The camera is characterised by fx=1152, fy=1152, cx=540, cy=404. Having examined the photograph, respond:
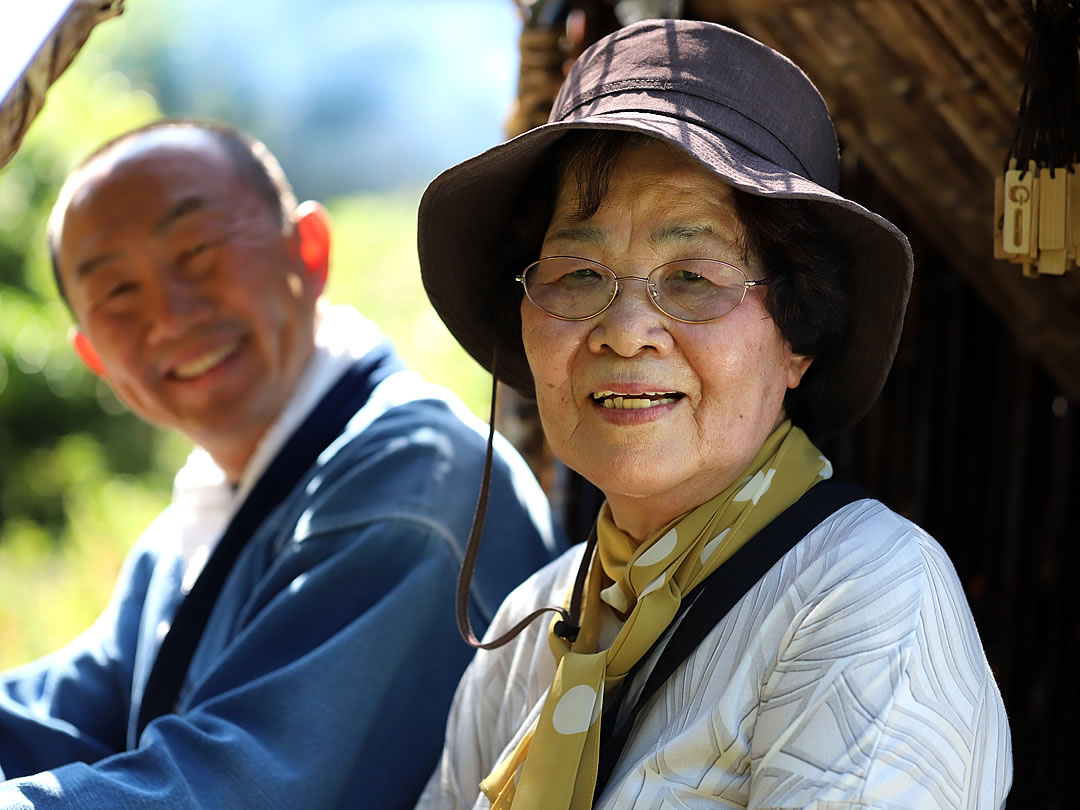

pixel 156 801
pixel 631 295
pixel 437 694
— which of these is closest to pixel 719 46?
pixel 631 295

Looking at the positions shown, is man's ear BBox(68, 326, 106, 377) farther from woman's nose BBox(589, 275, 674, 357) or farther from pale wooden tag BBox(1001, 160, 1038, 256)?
pale wooden tag BBox(1001, 160, 1038, 256)

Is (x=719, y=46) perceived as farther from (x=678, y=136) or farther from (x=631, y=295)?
(x=631, y=295)

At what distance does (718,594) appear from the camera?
5.15ft

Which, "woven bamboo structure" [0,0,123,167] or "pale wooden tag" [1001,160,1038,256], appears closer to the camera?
"pale wooden tag" [1001,160,1038,256]

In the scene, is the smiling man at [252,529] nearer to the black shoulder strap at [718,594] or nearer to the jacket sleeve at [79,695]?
the jacket sleeve at [79,695]

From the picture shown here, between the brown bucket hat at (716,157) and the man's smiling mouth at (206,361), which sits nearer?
the brown bucket hat at (716,157)

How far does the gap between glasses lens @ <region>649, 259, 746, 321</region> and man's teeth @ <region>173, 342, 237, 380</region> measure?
4.80 feet

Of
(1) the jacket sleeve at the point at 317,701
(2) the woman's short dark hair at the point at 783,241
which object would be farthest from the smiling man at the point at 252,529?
(2) the woman's short dark hair at the point at 783,241

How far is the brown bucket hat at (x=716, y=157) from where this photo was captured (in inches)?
61.6

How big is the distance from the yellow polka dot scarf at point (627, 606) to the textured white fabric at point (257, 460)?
116 centimetres

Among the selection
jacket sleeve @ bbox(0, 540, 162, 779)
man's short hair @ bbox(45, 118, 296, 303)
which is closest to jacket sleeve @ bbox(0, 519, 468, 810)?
jacket sleeve @ bbox(0, 540, 162, 779)

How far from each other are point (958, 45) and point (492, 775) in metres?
1.47

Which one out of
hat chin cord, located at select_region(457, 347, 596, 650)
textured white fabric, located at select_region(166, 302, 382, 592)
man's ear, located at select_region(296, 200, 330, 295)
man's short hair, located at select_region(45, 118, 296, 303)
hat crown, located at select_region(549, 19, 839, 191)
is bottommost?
hat chin cord, located at select_region(457, 347, 596, 650)

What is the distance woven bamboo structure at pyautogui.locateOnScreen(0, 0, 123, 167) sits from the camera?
172cm
